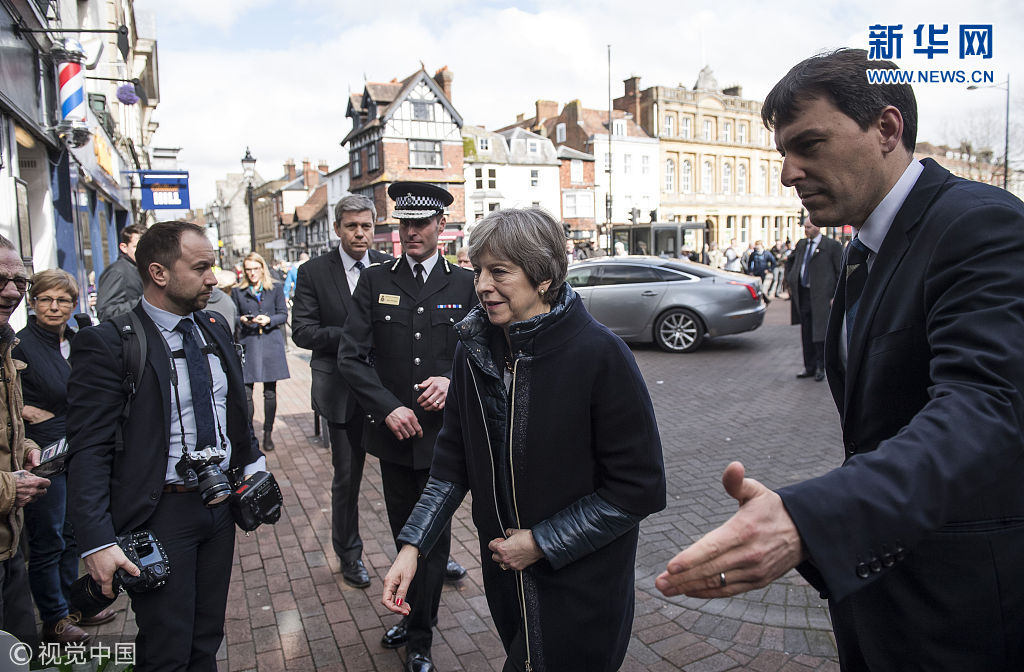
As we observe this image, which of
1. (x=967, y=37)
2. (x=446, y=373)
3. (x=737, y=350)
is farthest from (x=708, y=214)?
(x=446, y=373)

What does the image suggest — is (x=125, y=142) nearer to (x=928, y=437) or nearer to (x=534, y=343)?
(x=534, y=343)

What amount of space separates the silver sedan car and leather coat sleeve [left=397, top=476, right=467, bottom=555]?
9.59 meters

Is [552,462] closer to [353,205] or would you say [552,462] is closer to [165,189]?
[353,205]

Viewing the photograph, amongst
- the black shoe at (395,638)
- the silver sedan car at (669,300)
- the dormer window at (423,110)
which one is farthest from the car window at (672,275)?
the dormer window at (423,110)

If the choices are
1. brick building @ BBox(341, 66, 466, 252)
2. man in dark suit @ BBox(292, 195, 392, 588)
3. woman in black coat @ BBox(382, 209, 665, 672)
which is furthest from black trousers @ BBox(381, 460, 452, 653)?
brick building @ BBox(341, 66, 466, 252)

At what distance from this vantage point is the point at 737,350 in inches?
481

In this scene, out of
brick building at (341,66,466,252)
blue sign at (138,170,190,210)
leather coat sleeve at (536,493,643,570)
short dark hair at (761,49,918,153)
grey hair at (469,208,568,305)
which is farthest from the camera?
brick building at (341,66,466,252)

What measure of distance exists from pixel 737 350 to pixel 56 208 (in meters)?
10.8

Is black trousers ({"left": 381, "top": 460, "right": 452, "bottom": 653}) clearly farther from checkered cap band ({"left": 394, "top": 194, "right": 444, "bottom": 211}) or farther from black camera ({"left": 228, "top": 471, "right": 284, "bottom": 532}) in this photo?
checkered cap band ({"left": 394, "top": 194, "right": 444, "bottom": 211})

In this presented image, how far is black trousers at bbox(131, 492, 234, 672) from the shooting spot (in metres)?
2.40

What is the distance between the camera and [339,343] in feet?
14.1

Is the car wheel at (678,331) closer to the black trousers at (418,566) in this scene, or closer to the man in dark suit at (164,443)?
the black trousers at (418,566)

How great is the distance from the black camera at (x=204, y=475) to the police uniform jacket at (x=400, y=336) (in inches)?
39.1

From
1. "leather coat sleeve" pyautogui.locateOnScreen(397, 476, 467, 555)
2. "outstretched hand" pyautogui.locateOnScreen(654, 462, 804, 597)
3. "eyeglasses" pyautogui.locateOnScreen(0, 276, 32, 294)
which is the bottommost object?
"leather coat sleeve" pyautogui.locateOnScreen(397, 476, 467, 555)
